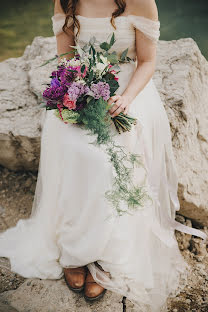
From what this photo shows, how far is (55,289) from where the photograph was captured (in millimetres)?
2131

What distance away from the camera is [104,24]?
2334mm

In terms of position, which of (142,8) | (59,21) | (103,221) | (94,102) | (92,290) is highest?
(142,8)

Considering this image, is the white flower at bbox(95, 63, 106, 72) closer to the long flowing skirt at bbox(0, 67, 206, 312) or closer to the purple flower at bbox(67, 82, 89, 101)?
the purple flower at bbox(67, 82, 89, 101)

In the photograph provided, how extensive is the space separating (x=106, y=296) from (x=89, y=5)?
75.1 inches

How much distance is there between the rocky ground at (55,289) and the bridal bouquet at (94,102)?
0.63 metres

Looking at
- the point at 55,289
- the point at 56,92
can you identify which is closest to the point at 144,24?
the point at 56,92

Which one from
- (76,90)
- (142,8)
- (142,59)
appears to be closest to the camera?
(76,90)

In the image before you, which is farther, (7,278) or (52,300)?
(7,278)

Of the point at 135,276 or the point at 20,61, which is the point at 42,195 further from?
the point at 20,61

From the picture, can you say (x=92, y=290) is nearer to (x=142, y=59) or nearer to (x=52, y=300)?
(x=52, y=300)

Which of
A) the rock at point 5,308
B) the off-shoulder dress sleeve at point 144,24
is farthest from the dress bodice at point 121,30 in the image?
the rock at point 5,308

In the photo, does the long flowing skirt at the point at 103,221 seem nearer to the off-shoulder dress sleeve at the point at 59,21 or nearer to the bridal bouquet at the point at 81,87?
the bridal bouquet at the point at 81,87

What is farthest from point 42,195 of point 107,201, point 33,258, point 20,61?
point 20,61

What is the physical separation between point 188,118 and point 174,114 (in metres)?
0.13
